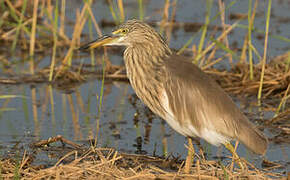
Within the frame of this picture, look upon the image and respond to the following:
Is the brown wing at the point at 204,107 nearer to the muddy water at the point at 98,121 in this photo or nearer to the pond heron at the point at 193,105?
the pond heron at the point at 193,105

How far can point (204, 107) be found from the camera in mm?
4211

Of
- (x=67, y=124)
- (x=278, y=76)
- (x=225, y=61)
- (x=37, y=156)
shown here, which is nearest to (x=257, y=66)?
(x=278, y=76)

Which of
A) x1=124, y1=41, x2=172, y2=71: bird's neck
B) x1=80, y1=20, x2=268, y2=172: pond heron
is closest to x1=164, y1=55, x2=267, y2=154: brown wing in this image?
x1=80, y1=20, x2=268, y2=172: pond heron

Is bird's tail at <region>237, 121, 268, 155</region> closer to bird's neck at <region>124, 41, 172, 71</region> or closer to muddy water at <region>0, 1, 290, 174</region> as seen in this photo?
muddy water at <region>0, 1, 290, 174</region>

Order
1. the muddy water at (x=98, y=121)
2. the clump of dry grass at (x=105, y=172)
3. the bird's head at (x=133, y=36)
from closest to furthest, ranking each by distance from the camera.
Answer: the clump of dry grass at (x=105, y=172), the bird's head at (x=133, y=36), the muddy water at (x=98, y=121)

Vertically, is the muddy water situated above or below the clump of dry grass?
above

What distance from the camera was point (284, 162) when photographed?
14.5ft

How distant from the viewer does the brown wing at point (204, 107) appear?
4.18 meters

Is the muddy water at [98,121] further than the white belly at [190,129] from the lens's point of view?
Yes

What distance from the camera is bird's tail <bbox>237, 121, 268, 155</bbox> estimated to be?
4148 mm

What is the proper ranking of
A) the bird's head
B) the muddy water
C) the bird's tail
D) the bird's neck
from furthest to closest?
the muddy water < the bird's head < the bird's neck < the bird's tail

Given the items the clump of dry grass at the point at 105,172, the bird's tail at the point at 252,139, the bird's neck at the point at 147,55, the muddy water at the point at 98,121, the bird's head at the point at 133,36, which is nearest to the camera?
the clump of dry grass at the point at 105,172

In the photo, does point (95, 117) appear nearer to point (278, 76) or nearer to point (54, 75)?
point (54, 75)

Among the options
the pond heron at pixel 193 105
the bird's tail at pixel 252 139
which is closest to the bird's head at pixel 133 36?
the pond heron at pixel 193 105
